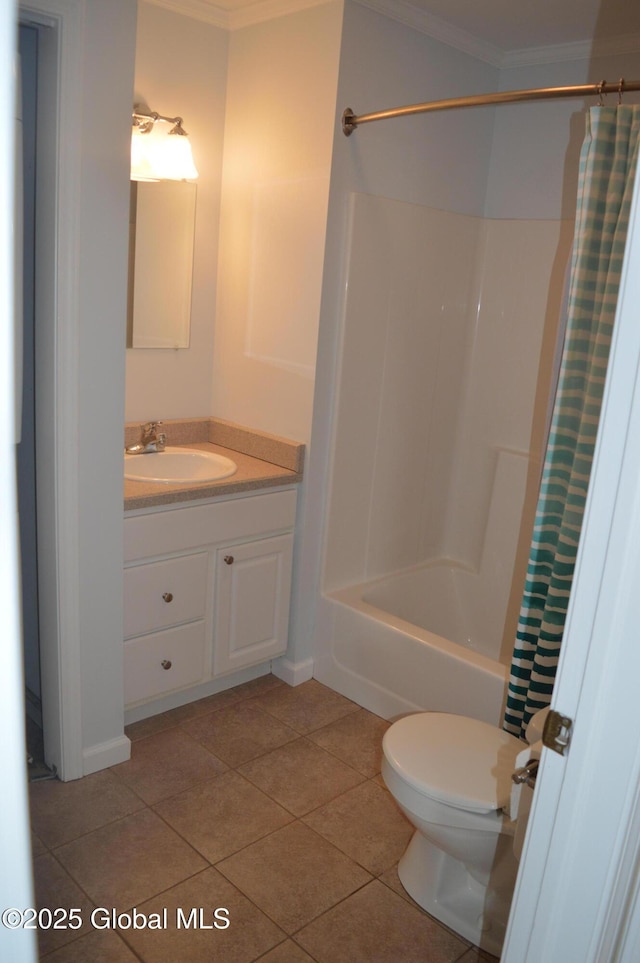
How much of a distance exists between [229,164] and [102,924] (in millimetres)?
2557

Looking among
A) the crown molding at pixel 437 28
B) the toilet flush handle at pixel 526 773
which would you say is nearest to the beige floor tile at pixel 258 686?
the toilet flush handle at pixel 526 773

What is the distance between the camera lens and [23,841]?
523 mm

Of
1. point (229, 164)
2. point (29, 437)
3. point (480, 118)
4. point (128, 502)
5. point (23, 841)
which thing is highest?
point (480, 118)

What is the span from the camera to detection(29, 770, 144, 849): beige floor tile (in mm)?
2146

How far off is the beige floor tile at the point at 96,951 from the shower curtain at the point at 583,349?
1.26m

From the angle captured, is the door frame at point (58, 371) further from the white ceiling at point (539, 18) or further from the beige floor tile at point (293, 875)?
the white ceiling at point (539, 18)

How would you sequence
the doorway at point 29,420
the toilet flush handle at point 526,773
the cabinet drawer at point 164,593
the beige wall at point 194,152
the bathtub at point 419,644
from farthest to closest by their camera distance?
1. the beige wall at point 194,152
2. the bathtub at point 419,644
3. the cabinet drawer at point 164,593
4. the doorway at point 29,420
5. the toilet flush handle at point 526,773

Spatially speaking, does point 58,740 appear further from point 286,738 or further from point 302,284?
point 302,284

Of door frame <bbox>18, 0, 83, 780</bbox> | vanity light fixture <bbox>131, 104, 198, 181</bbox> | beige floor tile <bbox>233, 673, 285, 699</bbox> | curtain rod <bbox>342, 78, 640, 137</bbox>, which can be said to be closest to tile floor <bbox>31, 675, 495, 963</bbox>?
beige floor tile <bbox>233, 673, 285, 699</bbox>

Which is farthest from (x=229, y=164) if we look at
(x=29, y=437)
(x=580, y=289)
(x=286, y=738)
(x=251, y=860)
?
(x=251, y=860)

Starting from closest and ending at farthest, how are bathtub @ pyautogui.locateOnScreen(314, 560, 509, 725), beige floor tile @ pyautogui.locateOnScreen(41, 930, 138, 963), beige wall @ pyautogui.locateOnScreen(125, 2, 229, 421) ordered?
beige floor tile @ pyautogui.locateOnScreen(41, 930, 138, 963) → bathtub @ pyautogui.locateOnScreen(314, 560, 509, 725) → beige wall @ pyautogui.locateOnScreen(125, 2, 229, 421)

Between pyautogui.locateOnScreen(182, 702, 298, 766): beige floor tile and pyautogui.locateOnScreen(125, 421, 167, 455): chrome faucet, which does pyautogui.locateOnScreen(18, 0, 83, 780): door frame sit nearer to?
pyautogui.locateOnScreen(182, 702, 298, 766): beige floor tile

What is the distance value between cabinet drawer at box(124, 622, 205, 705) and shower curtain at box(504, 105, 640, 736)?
1.23 meters

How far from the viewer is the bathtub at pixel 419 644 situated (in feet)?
8.50
